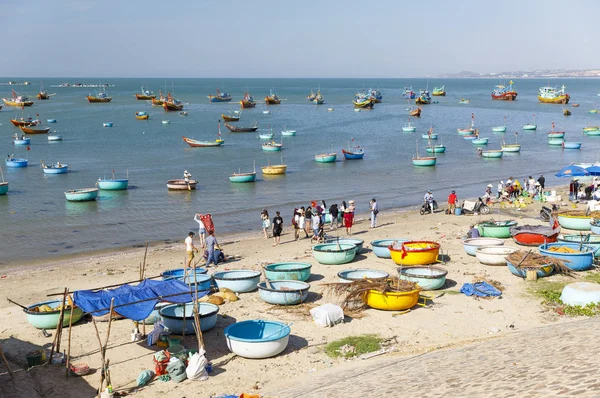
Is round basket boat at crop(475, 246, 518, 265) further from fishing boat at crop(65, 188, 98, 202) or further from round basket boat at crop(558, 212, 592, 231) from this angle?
fishing boat at crop(65, 188, 98, 202)

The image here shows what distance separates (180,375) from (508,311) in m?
9.11

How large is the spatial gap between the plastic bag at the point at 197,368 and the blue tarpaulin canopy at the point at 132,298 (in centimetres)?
175

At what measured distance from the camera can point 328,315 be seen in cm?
1642

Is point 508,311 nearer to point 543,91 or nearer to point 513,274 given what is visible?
point 513,274

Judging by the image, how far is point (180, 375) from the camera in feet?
44.9

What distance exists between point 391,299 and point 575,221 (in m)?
13.1

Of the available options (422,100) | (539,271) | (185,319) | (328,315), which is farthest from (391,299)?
(422,100)

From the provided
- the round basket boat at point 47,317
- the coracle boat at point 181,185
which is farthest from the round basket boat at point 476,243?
the coracle boat at point 181,185

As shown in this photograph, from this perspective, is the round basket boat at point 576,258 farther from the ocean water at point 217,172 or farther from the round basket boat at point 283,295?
the ocean water at point 217,172

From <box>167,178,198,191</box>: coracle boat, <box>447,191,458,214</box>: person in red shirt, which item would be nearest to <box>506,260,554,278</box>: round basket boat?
<box>447,191,458,214</box>: person in red shirt

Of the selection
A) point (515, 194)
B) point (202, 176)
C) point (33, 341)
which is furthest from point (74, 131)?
point (33, 341)

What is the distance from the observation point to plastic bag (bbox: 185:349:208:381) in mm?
13656

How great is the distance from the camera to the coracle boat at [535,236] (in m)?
23.2

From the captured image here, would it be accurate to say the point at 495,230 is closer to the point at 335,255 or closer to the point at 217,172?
the point at 335,255
